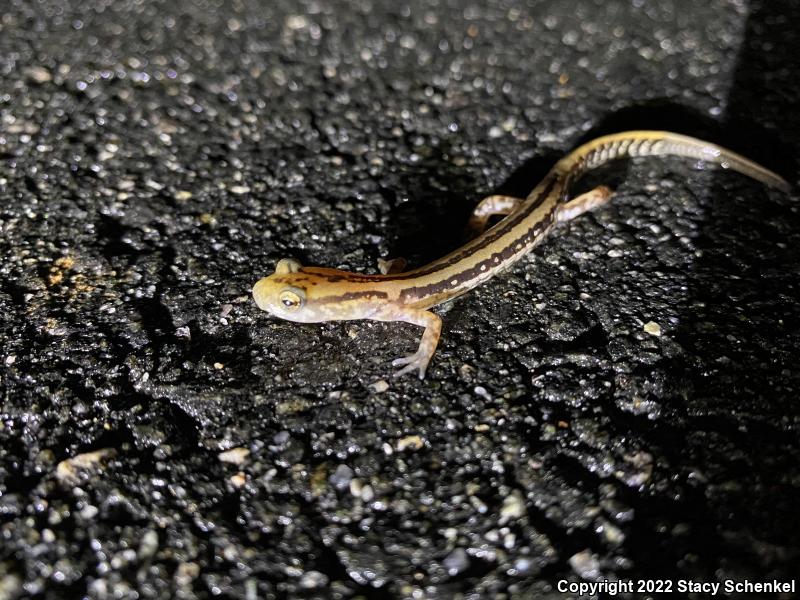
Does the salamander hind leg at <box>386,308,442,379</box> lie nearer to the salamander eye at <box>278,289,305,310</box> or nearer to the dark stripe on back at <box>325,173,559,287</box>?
the dark stripe on back at <box>325,173,559,287</box>

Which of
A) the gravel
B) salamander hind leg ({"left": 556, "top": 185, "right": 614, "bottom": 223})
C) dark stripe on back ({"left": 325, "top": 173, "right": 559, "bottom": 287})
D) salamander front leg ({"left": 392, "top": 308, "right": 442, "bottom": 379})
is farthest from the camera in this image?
salamander hind leg ({"left": 556, "top": 185, "right": 614, "bottom": 223})

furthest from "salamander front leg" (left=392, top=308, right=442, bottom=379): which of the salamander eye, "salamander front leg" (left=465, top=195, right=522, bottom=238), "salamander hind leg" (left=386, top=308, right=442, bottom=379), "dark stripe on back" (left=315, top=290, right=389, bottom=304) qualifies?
"salamander front leg" (left=465, top=195, right=522, bottom=238)

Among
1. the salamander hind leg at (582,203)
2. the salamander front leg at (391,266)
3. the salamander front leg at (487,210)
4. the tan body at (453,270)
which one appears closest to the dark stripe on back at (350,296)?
the tan body at (453,270)

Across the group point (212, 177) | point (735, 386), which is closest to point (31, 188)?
point (212, 177)

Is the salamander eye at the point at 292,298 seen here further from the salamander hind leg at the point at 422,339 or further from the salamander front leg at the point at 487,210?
the salamander front leg at the point at 487,210

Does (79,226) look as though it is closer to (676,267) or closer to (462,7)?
(676,267)

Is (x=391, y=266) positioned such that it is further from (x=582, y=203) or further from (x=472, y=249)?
(x=582, y=203)

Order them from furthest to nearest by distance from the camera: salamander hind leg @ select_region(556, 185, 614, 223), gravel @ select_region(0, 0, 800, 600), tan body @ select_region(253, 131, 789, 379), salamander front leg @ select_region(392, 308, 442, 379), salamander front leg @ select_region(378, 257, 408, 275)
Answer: salamander hind leg @ select_region(556, 185, 614, 223)
salamander front leg @ select_region(378, 257, 408, 275)
tan body @ select_region(253, 131, 789, 379)
salamander front leg @ select_region(392, 308, 442, 379)
gravel @ select_region(0, 0, 800, 600)
